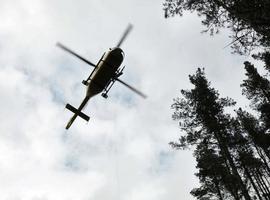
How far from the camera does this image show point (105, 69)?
568 inches

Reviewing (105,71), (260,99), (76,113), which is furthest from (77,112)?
(260,99)

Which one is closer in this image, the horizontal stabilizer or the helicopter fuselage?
the helicopter fuselage

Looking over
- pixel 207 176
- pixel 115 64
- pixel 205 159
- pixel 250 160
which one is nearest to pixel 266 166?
pixel 207 176

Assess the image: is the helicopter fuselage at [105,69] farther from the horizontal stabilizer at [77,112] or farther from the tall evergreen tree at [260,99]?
the tall evergreen tree at [260,99]

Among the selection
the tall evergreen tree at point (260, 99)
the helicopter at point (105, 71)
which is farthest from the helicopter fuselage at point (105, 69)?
the tall evergreen tree at point (260, 99)

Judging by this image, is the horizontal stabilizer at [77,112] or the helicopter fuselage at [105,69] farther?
the horizontal stabilizer at [77,112]

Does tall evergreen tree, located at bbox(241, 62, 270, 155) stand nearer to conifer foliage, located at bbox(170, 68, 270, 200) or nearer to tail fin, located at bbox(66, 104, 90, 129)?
conifer foliage, located at bbox(170, 68, 270, 200)

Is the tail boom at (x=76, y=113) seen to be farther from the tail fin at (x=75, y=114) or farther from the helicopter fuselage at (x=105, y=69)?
the helicopter fuselage at (x=105, y=69)

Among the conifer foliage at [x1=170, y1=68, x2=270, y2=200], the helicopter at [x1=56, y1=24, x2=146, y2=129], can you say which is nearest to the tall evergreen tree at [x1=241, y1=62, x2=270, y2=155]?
the conifer foliage at [x1=170, y1=68, x2=270, y2=200]

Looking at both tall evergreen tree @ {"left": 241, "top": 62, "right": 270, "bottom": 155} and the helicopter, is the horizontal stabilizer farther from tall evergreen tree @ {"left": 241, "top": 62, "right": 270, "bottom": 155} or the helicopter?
tall evergreen tree @ {"left": 241, "top": 62, "right": 270, "bottom": 155}

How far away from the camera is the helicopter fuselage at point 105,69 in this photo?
14.4 metres

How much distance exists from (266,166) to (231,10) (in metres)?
18.5

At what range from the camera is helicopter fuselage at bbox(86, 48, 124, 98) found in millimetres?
14391

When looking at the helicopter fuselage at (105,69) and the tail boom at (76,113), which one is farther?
the tail boom at (76,113)
